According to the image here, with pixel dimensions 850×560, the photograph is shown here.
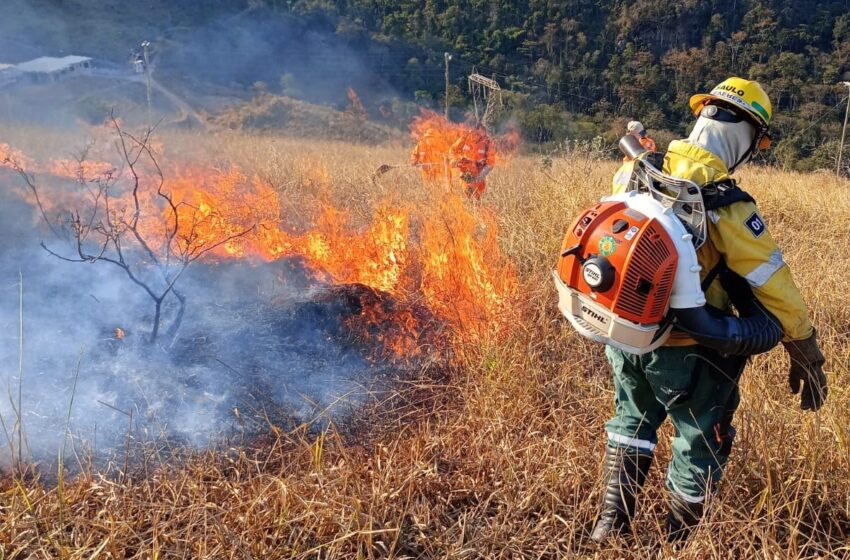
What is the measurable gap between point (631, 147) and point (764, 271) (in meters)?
0.69

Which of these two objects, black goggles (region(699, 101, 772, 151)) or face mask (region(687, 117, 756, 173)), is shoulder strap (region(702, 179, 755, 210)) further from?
black goggles (region(699, 101, 772, 151))

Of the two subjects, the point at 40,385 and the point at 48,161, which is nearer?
the point at 40,385

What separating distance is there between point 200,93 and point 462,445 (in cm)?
3841

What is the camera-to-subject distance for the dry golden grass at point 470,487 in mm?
2207

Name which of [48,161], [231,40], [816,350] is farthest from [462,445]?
[231,40]

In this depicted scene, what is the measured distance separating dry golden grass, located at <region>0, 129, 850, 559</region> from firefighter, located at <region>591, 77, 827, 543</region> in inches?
6.4

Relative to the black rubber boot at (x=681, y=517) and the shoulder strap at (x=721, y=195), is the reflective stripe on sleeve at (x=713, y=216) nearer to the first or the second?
the shoulder strap at (x=721, y=195)

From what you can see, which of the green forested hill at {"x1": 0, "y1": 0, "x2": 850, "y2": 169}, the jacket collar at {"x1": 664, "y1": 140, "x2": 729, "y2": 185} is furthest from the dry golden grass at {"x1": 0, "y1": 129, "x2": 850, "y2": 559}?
the green forested hill at {"x1": 0, "y1": 0, "x2": 850, "y2": 169}

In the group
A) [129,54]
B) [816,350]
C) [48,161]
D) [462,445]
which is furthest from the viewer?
[129,54]

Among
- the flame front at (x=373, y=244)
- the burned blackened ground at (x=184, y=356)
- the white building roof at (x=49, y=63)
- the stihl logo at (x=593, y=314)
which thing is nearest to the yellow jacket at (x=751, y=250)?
the stihl logo at (x=593, y=314)

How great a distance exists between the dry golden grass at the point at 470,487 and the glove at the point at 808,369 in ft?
0.76

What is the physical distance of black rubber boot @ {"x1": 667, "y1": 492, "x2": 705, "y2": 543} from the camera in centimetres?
220

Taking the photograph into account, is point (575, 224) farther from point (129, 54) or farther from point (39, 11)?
point (39, 11)

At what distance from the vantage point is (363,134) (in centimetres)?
2964
